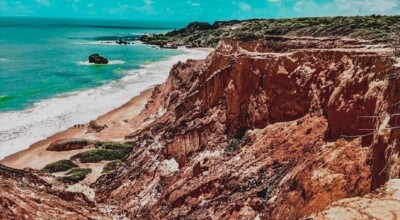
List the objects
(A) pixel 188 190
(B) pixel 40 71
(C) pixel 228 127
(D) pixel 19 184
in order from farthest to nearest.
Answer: (B) pixel 40 71 → (C) pixel 228 127 → (A) pixel 188 190 → (D) pixel 19 184

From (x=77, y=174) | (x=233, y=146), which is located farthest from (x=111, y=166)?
(x=233, y=146)

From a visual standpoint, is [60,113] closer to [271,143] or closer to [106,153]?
[106,153]

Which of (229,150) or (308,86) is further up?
(308,86)

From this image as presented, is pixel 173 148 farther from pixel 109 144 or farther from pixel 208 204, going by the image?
pixel 109 144

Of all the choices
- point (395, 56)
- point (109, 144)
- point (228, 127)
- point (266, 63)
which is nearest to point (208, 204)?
point (228, 127)

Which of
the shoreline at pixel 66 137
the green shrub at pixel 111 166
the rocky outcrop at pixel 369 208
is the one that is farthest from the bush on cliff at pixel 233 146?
the shoreline at pixel 66 137

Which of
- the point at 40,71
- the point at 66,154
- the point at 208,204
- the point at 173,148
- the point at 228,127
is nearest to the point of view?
the point at 208,204

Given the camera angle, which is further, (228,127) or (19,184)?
(228,127)
